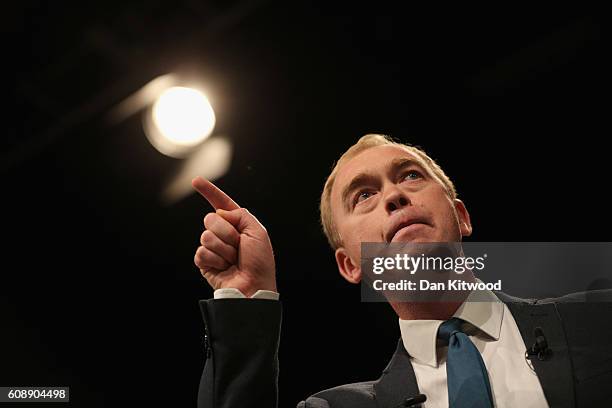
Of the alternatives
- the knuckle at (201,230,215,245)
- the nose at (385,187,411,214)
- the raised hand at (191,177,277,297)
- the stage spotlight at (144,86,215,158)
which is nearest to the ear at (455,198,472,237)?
the nose at (385,187,411,214)

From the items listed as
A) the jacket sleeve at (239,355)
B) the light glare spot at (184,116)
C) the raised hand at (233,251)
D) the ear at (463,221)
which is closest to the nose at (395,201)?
the ear at (463,221)

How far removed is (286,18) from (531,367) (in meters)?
1.62

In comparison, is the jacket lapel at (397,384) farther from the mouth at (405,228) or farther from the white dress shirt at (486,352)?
the mouth at (405,228)

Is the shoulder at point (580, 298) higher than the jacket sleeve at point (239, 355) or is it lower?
higher

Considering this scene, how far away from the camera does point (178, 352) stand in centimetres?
235

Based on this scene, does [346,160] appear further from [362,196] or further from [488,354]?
[488,354]

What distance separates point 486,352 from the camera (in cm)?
156

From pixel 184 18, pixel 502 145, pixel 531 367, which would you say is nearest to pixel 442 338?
pixel 531 367

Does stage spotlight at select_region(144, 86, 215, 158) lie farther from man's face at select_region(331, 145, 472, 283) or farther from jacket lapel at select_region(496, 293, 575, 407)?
jacket lapel at select_region(496, 293, 575, 407)

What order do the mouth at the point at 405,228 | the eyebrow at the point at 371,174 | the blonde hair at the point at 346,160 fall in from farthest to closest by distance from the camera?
1. the blonde hair at the point at 346,160
2. the eyebrow at the point at 371,174
3. the mouth at the point at 405,228

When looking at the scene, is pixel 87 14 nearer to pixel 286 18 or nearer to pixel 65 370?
pixel 286 18

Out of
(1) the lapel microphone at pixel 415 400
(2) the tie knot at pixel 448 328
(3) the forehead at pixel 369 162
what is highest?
(3) the forehead at pixel 369 162

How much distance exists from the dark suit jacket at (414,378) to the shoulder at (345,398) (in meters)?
0.02

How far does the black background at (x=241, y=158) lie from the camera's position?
2221mm
